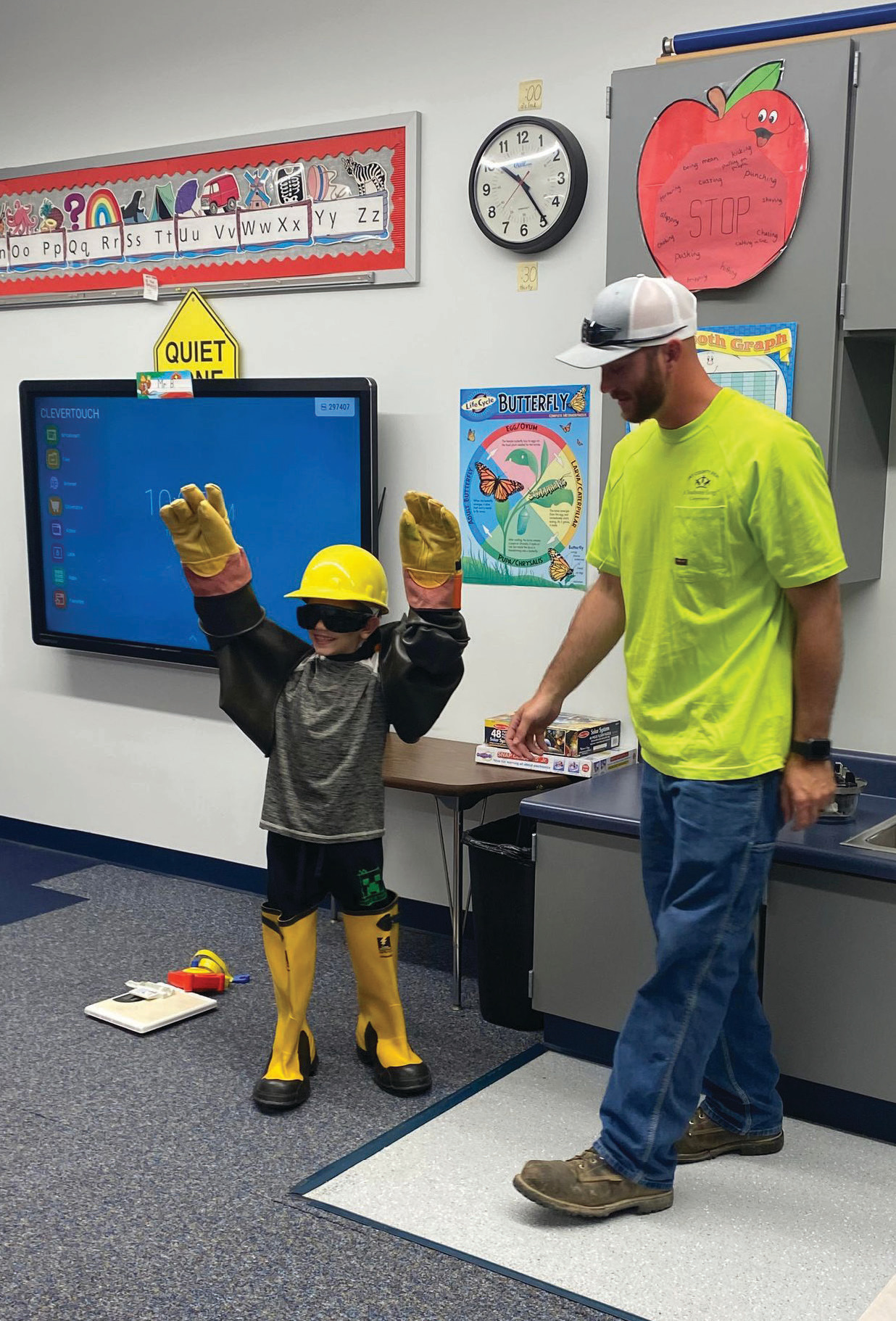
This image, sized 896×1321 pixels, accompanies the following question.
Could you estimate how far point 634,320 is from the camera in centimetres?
215

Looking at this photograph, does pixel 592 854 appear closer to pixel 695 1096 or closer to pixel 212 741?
pixel 695 1096

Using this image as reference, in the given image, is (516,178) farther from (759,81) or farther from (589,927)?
(589,927)

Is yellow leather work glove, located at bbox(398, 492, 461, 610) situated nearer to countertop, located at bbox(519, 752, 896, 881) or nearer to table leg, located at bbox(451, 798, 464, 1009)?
Result: countertop, located at bbox(519, 752, 896, 881)

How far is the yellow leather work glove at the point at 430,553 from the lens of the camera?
2480mm

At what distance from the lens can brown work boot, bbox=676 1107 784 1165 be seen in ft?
8.16

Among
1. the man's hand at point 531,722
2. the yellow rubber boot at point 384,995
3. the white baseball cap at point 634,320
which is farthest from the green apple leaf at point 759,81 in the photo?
the yellow rubber boot at point 384,995

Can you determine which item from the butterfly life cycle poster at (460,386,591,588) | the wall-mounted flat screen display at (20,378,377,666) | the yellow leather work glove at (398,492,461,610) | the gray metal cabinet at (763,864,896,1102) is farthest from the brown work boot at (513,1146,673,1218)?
the wall-mounted flat screen display at (20,378,377,666)

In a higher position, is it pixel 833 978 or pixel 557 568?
pixel 557 568

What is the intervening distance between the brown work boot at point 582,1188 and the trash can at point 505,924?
77cm

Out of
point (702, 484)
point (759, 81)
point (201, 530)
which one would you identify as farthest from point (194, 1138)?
point (759, 81)

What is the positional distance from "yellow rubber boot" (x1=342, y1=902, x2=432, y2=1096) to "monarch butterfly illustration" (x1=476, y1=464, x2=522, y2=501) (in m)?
1.20

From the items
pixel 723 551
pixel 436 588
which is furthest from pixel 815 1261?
pixel 436 588

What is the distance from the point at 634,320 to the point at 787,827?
107 centimetres

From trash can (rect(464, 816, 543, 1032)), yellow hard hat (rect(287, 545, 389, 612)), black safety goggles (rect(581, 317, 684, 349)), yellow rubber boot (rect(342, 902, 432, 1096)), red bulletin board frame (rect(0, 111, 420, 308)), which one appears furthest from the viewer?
red bulletin board frame (rect(0, 111, 420, 308))
